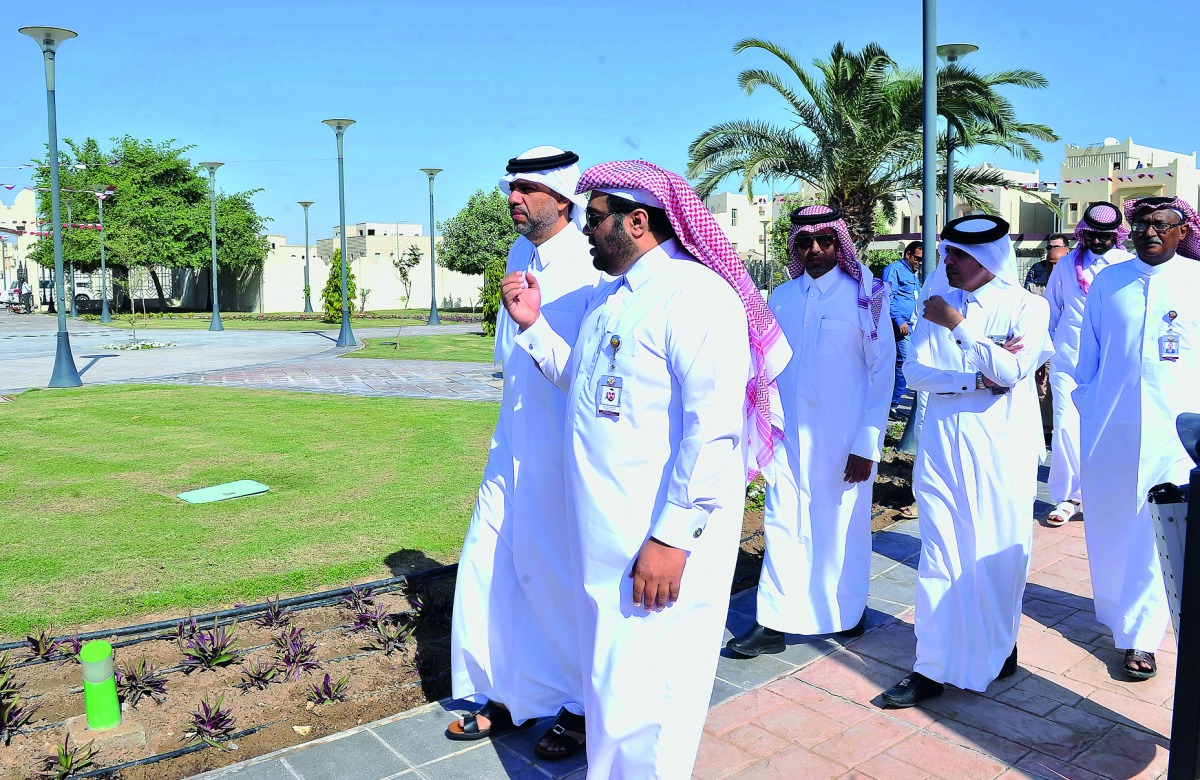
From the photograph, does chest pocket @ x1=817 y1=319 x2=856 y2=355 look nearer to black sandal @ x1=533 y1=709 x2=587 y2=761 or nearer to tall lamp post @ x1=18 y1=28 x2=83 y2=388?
black sandal @ x1=533 y1=709 x2=587 y2=761

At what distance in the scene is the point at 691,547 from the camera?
2.57 metres

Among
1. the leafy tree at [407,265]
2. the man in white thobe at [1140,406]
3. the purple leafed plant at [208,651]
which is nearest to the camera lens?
the purple leafed plant at [208,651]

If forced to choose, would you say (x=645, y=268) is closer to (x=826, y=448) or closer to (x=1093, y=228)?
(x=826, y=448)

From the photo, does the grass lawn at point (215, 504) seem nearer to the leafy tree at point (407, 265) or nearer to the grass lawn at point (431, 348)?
the grass lawn at point (431, 348)

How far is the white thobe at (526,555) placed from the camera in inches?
133

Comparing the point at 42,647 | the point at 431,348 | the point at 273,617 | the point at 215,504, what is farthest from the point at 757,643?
the point at 431,348

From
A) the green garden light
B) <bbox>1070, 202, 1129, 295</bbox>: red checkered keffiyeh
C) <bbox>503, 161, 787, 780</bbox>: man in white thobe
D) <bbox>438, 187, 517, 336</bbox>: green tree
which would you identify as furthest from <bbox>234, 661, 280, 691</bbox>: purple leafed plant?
<bbox>438, 187, 517, 336</bbox>: green tree

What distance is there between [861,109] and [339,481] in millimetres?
10437

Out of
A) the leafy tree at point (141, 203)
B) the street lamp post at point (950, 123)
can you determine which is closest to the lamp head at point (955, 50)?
the street lamp post at point (950, 123)

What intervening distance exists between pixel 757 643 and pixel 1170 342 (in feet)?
7.31

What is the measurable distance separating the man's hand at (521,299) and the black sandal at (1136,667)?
2.94 metres

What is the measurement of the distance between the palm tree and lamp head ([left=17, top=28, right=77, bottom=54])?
378 inches

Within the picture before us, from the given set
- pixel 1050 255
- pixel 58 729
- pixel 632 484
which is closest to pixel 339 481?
pixel 58 729

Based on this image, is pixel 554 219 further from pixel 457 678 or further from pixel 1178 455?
pixel 1178 455
